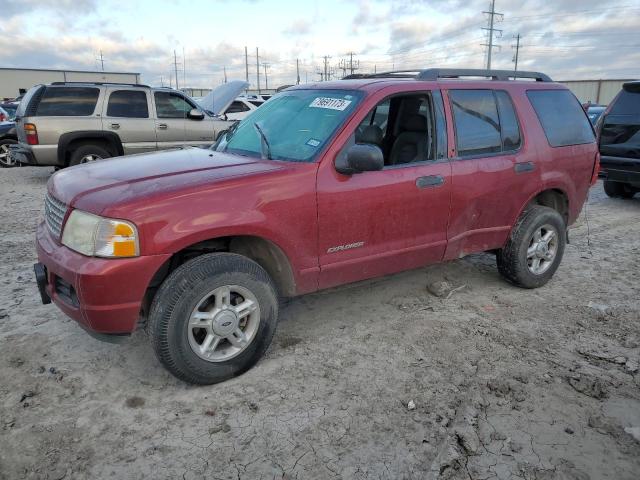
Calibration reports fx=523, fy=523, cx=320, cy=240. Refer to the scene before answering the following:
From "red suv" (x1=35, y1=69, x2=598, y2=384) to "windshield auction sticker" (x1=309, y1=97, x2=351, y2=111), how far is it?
23 mm

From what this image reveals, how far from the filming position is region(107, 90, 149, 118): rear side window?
9.78m

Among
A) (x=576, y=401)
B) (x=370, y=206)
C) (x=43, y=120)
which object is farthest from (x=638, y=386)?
(x=43, y=120)

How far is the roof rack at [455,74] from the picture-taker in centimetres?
416

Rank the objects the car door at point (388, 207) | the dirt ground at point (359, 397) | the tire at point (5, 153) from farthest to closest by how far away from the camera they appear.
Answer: the tire at point (5, 153), the car door at point (388, 207), the dirt ground at point (359, 397)

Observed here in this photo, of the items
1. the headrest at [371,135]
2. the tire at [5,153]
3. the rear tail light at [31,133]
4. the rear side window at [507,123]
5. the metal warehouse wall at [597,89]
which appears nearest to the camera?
the headrest at [371,135]

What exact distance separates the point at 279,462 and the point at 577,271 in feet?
13.3

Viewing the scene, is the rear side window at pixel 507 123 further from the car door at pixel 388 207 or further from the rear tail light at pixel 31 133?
the rear tail light at pixel 31 133

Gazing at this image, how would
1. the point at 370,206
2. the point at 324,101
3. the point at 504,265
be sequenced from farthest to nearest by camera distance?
the point at 504,265 < the point at 324,101 < the point at 370,206

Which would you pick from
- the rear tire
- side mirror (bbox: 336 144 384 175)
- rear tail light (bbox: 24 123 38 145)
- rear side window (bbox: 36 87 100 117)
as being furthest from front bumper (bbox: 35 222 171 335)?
the rear tire

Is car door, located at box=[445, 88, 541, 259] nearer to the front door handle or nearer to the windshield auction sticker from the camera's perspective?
the front door handle

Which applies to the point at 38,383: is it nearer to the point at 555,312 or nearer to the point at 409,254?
the point at 409,254

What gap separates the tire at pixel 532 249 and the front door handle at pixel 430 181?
1121 millimetres

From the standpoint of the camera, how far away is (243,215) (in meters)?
3.11

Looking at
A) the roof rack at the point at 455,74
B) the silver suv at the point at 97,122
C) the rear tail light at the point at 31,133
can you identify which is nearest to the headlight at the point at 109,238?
the roof rack at the point at 455,74
